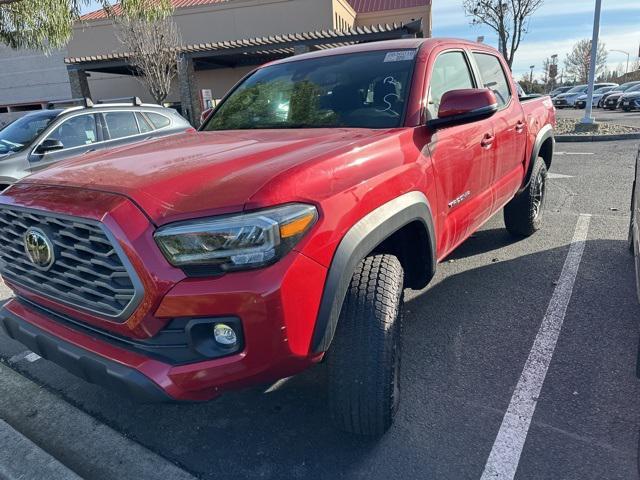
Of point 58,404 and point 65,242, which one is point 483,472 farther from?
point 58,404

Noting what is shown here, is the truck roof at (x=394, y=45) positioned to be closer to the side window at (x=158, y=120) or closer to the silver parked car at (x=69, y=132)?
the silver parked car at (x=69, y=132)

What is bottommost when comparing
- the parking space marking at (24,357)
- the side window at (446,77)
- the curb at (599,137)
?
the curb at (599,137)

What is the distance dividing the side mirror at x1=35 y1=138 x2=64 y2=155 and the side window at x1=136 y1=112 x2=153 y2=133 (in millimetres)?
1277

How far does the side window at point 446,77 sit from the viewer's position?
2.85 metres

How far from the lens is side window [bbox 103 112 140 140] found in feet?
23.3

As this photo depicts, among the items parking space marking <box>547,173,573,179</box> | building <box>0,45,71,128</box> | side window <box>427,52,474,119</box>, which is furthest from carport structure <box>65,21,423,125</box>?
side window <box>427,52,474,119</box>

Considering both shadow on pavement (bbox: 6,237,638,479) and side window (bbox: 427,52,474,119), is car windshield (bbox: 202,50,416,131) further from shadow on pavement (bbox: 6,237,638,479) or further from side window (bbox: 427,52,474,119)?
shadow on pavement (bbox: 6,237,638,479)

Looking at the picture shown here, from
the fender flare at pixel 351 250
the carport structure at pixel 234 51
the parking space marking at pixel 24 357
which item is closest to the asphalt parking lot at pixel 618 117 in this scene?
the carport structure at pixel 234 51

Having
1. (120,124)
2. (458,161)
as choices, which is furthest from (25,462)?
(120,124)

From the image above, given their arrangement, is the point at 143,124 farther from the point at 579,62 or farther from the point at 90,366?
the point at 579,62

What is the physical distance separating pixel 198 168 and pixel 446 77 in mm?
1898

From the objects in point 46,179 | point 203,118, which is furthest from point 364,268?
point 203,118

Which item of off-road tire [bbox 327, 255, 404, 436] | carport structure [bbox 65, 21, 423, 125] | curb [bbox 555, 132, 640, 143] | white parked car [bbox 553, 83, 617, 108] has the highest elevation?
carport structure [bbox 65, 21, 423, 125]

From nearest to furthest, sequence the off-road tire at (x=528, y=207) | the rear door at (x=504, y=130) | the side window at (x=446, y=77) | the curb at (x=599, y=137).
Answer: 1. the side window at (x=446, y=77)
2. the rear door at (x=504, y=130)
3. the off-road tire at (x=528, y=207)
4. the curb at (x=599, y=137)
